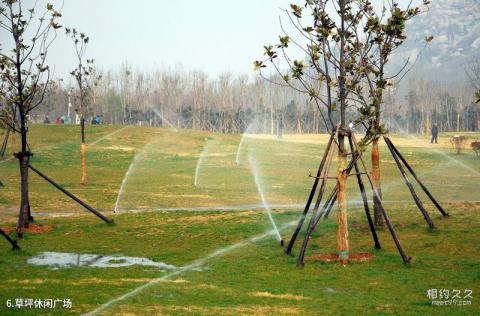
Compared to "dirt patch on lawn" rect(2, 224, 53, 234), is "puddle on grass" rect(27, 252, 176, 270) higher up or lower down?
higher up

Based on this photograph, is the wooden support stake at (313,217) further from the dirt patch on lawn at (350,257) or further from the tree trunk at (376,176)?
the tree trunk at (376,176)

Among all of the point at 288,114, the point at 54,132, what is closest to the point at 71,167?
the point at 54,132

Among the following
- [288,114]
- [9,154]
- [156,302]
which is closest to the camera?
[156,302]

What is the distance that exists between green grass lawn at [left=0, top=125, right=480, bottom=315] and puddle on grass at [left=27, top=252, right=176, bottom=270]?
0.51m

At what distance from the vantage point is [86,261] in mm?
18891

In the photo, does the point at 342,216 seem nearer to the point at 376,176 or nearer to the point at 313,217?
the point at 313,217

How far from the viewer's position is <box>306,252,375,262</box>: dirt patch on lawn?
59.9 ft

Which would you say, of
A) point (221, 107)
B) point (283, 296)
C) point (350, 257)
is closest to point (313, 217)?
point (350, 257)

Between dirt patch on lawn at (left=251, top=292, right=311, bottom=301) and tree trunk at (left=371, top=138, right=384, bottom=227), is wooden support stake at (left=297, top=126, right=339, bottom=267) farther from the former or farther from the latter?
dirt patch on lawn at (left=251, top=292, right=311, bottom=301)

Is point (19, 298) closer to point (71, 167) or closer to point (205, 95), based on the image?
point (71, 167)

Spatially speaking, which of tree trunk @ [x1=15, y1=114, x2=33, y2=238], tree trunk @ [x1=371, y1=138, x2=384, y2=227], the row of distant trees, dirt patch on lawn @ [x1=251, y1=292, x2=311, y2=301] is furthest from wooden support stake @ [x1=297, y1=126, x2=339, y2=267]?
the row of distant trees

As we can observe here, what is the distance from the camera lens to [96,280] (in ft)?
52.2

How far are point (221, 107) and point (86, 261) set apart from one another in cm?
11294

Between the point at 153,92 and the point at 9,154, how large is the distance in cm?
8891
